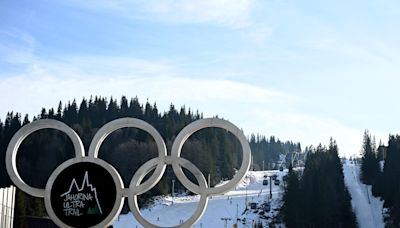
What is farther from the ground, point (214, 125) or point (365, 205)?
point (214, 125)

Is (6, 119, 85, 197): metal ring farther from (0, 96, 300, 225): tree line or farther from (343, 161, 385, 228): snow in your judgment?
(343, 161, 385, 228): snow

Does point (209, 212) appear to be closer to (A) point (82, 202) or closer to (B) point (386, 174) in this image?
(B) point (386, 174)

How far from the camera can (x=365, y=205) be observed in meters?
87.1

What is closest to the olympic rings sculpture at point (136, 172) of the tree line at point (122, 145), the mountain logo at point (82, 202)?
the mountain logo at point (82, 202)

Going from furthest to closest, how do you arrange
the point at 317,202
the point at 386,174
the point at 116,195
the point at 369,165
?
the point at 369,165 < the point at 386,174 < the point at 317,202 < the point at 116,195

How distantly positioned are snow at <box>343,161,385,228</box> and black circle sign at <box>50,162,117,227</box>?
68.0 meters

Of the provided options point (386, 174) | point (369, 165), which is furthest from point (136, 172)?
point (369, 165)

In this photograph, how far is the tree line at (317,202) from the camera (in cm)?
7256

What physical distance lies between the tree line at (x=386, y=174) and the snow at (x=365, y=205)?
124 cm

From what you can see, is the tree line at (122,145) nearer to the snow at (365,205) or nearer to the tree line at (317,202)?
the tree line at (317,202)

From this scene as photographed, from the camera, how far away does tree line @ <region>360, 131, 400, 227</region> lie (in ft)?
245

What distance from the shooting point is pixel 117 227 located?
72.0 m

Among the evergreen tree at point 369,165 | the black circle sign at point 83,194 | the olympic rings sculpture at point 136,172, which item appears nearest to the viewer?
the black circle sign at point 83,194

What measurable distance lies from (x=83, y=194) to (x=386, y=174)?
2918 inches
